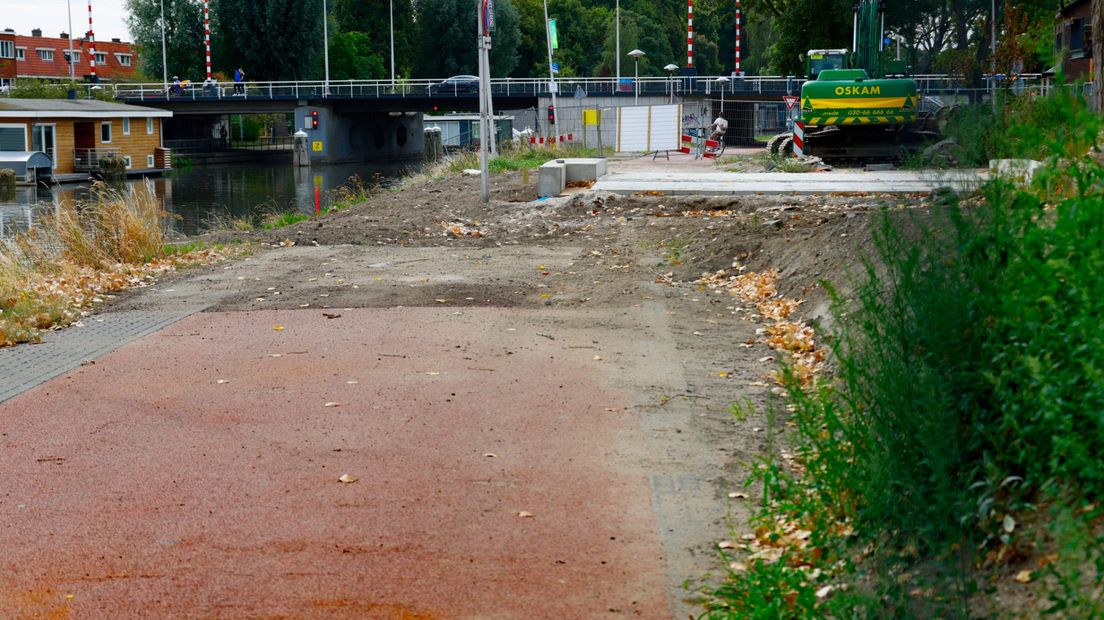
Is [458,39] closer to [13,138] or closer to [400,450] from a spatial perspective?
[13,138]

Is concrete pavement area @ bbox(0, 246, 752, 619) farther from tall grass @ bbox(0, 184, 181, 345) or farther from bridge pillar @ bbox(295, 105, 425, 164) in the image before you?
bridge pillar @ bbox(295, 105, 425, 164)

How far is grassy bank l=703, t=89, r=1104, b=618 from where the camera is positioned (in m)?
4.37

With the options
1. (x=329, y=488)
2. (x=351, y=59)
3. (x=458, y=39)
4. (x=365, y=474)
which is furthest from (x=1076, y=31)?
(x=351, y=59)

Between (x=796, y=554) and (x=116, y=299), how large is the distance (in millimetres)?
10889

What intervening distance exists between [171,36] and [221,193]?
49.7m

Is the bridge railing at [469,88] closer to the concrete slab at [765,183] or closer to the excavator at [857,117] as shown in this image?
the excavator at [857,117]

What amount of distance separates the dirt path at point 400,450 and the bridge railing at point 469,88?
48.5 metres

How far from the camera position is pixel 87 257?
55.6 feet

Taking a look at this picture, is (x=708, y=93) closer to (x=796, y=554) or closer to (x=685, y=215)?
(x=685, y=215)

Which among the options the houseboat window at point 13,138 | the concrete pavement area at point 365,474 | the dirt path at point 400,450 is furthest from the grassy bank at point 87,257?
the houseboat window at point 13,138

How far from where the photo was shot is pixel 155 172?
2574 inches

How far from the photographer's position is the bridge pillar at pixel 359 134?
3039 inches

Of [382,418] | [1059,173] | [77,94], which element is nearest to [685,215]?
[382,418]

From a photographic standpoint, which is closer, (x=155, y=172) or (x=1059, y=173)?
(x=1059, y=173)
